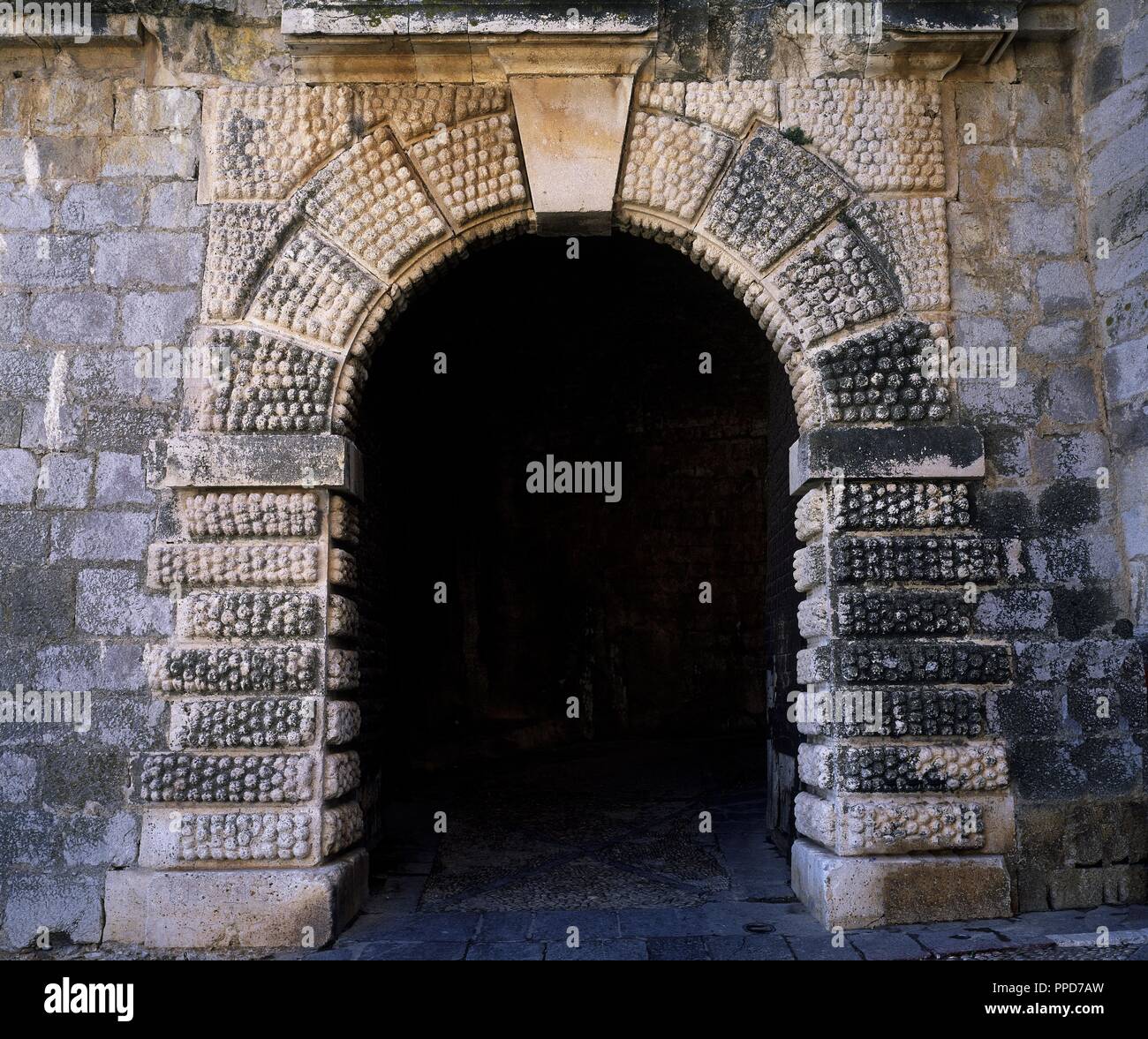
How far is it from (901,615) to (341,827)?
102 inches

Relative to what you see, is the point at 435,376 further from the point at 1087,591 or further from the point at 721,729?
the point at 1087,591

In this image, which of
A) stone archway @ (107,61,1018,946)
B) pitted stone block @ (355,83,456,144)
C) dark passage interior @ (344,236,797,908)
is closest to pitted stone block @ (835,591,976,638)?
stone archway @ (107,61,1018,946)

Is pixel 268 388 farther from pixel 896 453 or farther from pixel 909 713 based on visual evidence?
pixel 909 713

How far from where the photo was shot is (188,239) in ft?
15.0

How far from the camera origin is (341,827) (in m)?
4.27

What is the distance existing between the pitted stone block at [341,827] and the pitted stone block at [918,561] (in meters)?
2.40

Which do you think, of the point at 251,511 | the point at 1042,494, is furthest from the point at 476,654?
the point at 1042,494

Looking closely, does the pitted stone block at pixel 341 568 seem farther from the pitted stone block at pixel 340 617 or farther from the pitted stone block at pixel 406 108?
the pitted stone block at pixel 406 108

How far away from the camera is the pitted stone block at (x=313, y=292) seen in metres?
4.49

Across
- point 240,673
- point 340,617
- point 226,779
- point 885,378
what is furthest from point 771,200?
point 226,779

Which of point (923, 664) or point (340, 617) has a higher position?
point (340, 617)

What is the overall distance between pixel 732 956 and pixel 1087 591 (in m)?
2.24

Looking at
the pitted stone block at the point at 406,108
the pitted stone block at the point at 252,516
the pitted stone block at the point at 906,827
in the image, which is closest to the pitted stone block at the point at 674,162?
the pitted stone block at the point at 406,108

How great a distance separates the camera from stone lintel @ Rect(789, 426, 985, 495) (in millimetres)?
4379
